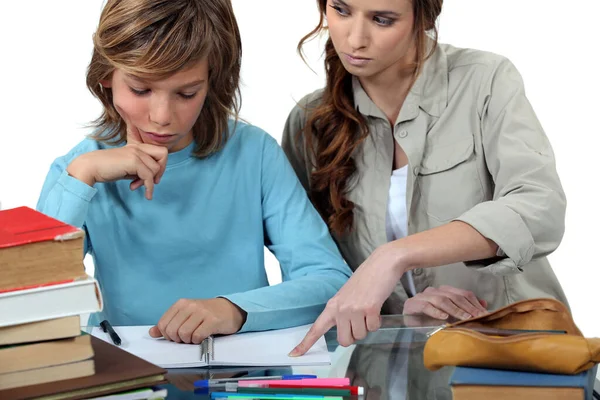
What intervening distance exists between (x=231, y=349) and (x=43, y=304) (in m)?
0.44

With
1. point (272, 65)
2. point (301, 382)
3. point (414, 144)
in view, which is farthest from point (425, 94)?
point (272, 65)

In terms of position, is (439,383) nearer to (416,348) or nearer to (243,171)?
(416,348)

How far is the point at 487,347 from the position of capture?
0.96m

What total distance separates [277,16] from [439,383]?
216 centimetres

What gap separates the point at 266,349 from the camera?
129cm

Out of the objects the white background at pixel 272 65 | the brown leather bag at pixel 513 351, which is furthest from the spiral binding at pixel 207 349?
the white background at pixel 272 65

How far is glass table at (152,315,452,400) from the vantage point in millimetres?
1104

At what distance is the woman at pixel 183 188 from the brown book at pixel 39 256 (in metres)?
0.48

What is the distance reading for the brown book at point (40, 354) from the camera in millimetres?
904

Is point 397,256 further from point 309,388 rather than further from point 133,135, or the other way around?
point 133,135

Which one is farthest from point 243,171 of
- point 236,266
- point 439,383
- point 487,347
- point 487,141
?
point 487,347

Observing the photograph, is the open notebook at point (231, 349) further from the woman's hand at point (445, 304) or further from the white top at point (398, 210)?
the white top at point (398, 210)

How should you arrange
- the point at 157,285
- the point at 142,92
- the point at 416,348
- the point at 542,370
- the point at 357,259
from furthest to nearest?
the point at 357,259
the point at 157,285
the point at 142,92
the point at 416,348
the point at 542,370

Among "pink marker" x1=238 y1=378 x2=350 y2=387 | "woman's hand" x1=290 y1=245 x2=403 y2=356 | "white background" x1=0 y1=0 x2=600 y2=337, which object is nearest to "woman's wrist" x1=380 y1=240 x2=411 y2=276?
"woman's hand" x1=290 y1=245 x2=403 y2=356
